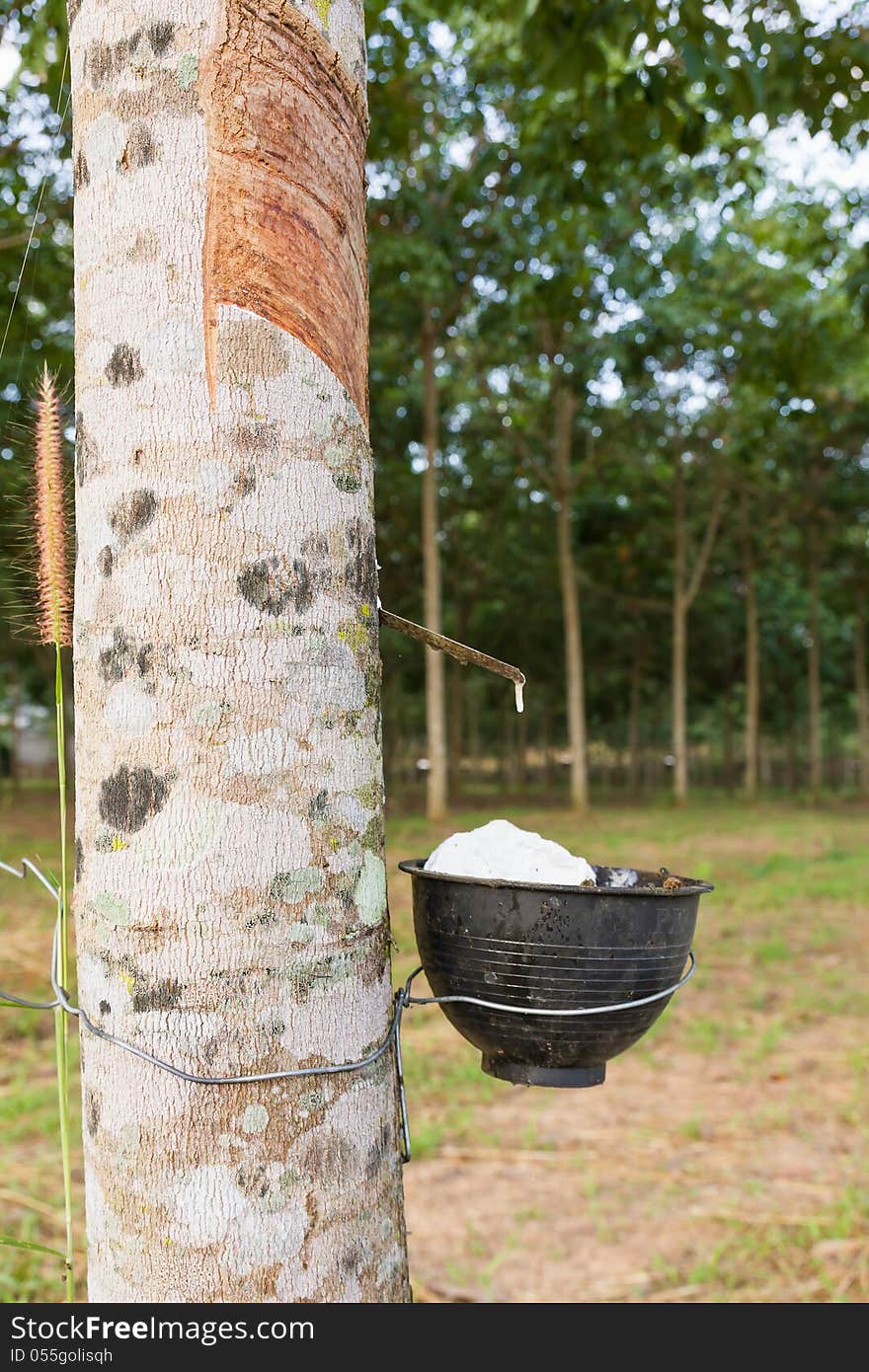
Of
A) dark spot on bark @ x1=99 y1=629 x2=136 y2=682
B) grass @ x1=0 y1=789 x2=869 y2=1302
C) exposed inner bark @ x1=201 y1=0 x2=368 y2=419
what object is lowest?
grass @ x1=0 y1=789 x2=869 y2=1302

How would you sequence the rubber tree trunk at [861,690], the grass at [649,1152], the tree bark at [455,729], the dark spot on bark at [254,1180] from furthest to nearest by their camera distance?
the rubber tree trunk at [861,690]
the tree bark at [455,729]
the grass at [649,1152]
the dark spot on bark at [254,1180]

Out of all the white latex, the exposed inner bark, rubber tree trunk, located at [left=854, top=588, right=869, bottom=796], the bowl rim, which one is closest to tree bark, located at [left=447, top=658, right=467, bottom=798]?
rubber tree trunk, located at [left=854, top=588, right=869, bottom=796]

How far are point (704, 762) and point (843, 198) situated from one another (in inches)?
1361

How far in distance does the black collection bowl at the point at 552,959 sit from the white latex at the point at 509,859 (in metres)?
0.06

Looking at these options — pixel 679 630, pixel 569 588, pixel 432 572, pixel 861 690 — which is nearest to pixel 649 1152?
pixel 432 572

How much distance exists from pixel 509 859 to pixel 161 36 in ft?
3.38

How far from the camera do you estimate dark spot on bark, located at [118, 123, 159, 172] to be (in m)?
1.09

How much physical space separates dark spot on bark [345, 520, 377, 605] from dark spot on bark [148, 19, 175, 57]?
1.69 feet

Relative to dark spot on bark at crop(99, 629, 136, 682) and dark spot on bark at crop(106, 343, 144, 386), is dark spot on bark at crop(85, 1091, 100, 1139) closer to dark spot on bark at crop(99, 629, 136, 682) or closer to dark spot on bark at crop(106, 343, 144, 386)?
dark spot on bark at crop(99, 629, 136, 682)

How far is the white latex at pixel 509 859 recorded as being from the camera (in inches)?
55.7

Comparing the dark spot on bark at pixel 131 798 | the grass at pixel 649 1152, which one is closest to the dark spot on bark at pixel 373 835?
the dark spot on bark at pixel 131 798

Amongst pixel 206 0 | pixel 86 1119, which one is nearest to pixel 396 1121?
pixel 86 1119

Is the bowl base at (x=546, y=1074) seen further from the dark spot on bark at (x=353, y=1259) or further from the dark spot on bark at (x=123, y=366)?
the dark spot on bark at (x=123, y=366)

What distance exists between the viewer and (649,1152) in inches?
149
